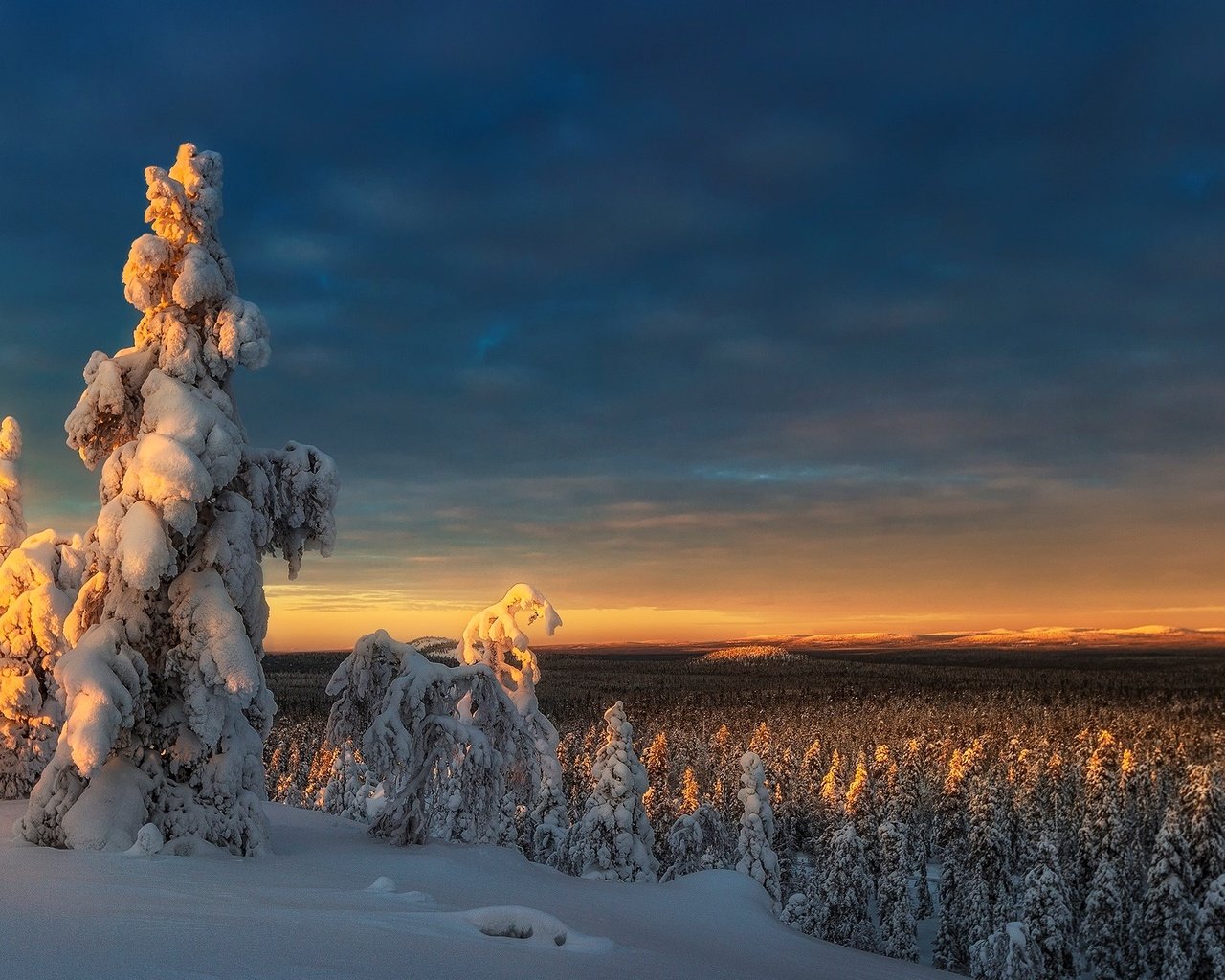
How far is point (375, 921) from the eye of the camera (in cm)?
720

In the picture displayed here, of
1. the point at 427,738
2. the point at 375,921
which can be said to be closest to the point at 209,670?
the point at 427,738

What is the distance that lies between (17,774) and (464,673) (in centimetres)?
1134

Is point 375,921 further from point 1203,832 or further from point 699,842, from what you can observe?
point 1203,832

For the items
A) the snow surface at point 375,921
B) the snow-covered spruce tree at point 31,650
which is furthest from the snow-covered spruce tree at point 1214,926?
the snow-covered spruce tree at point 31,650

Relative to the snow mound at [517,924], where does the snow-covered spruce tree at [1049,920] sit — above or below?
below

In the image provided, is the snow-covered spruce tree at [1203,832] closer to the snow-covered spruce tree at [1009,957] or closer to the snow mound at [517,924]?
the snow-covered spruce tree at [1009,957]

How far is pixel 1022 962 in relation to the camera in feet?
131

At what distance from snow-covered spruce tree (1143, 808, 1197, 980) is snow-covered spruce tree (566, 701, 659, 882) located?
1174 inches

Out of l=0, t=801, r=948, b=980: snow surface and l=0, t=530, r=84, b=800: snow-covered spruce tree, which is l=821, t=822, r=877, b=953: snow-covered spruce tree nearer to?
l=0, t=801, r=948, b=980: snow surface

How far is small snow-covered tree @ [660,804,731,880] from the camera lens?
118 feet

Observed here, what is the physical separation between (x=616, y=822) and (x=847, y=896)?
29.5 meters

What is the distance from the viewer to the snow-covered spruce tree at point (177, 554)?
1124 cm

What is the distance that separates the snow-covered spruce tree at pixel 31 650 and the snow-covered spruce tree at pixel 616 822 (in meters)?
15.7

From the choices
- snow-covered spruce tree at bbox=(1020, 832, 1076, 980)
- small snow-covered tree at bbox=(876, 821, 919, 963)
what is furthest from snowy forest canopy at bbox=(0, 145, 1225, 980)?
small snow-covered tree at bbox=(876, 821, 919, 963)
